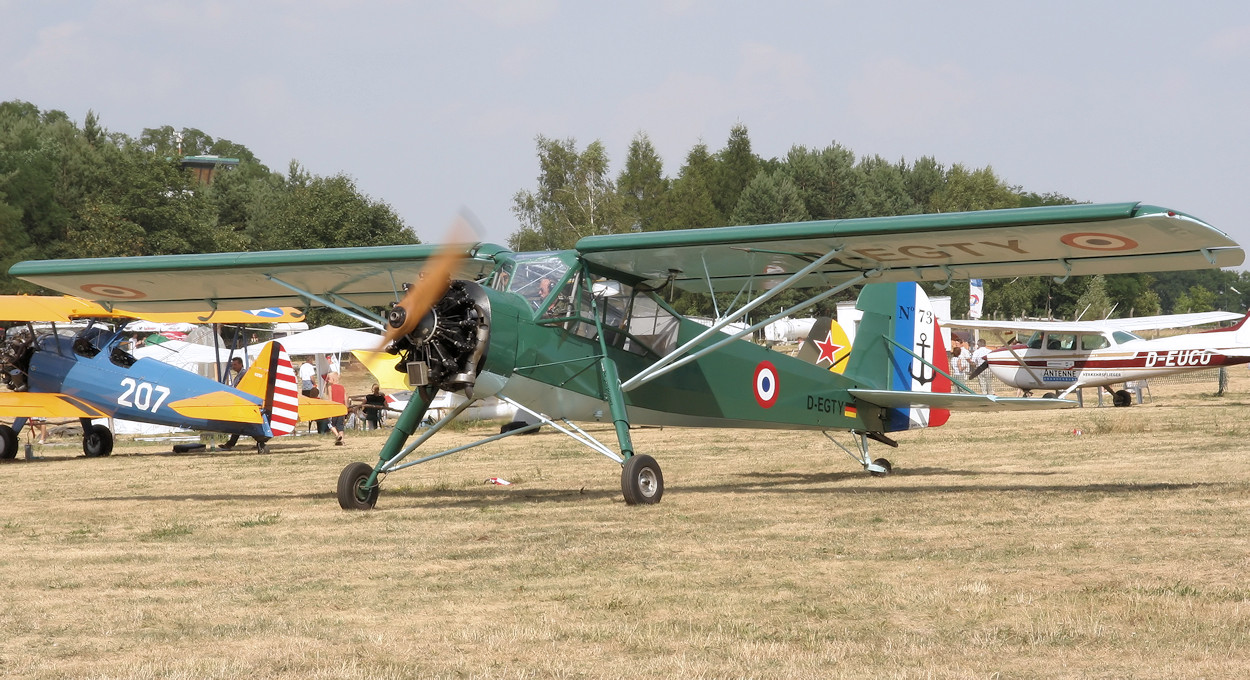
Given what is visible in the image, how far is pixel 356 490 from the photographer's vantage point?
1068 cm

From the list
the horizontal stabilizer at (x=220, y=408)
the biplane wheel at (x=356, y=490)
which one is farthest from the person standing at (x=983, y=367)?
the biplane wheel at (x=356, y=490)

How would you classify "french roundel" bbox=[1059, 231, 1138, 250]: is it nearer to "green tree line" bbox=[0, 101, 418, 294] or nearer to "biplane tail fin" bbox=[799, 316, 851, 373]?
"biplane tail fin" bbox=[799, 316, 851, 373]

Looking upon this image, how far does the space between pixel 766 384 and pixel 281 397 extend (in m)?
10.1

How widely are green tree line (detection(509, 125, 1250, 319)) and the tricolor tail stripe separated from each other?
156ft

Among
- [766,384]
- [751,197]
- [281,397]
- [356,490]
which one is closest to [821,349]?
[766,384]

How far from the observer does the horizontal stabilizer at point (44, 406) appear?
19141 mm

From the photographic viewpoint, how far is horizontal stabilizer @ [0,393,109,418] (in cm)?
1914

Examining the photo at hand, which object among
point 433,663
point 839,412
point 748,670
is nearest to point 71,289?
point 839,412

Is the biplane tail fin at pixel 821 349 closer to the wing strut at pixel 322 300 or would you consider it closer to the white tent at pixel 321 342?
the wing strut at pixel 322 300

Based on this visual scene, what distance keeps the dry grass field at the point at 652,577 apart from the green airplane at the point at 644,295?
82cm

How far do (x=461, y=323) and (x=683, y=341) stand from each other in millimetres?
3139

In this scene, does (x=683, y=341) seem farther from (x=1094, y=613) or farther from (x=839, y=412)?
(x=1094, y=613)

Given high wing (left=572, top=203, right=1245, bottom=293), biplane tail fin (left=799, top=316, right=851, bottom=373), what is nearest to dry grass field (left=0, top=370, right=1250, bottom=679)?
biplane tail fin (left=799, top=316, right=851, bottom=373)

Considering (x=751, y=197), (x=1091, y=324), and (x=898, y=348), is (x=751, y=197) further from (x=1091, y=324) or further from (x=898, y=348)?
(x=898, y=348)
